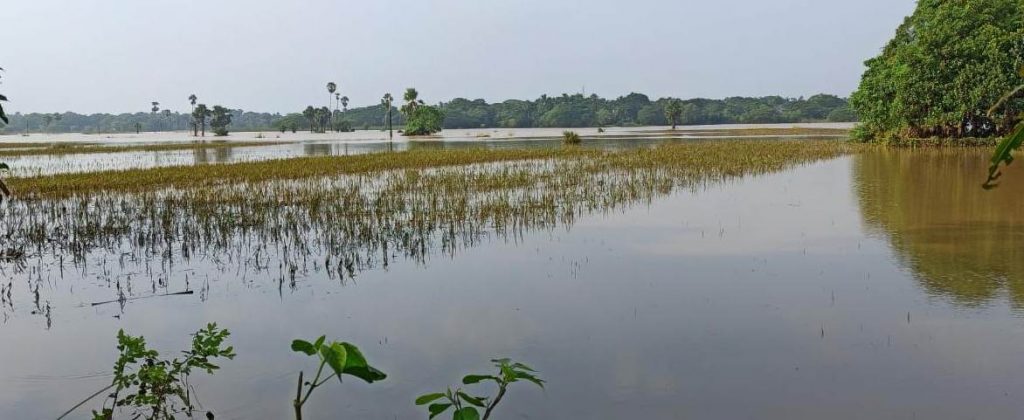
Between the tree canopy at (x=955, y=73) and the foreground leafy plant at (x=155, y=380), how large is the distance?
102 ft

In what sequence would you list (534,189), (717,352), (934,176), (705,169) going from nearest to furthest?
(717,352), (534,189), (934,176), (705,169)

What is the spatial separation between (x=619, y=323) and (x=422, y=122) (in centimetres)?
8135

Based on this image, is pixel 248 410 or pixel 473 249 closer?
pixel 248 410

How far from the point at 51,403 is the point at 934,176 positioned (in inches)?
762

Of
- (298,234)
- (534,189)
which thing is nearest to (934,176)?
(534,189)

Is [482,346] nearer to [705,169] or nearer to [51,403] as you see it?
[51,403]

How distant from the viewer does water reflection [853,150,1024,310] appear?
24.4 ft

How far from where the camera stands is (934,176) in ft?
61.5

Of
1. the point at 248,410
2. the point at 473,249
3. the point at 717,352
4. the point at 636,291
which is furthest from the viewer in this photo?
the point at 473,249

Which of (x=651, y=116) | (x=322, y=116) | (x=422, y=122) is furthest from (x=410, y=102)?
(x=651, y=116)

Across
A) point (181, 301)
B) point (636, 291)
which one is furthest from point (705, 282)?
point (181, 301)

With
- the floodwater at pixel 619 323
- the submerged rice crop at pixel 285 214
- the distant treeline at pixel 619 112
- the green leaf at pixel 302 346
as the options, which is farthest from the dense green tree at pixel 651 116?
the green leaf at pixel 302 346

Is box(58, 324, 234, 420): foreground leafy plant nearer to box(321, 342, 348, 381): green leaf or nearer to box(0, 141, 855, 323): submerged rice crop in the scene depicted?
box(321, 342, 348, 381): green leaf

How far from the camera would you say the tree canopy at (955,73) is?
95.6 feet
